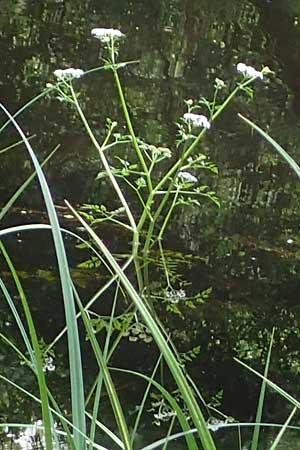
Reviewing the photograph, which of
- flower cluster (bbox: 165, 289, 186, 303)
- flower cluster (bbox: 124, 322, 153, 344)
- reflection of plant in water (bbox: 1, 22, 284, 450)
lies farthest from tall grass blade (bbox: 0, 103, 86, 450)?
flower cluster (bbox: 165, 289, 186, 303)

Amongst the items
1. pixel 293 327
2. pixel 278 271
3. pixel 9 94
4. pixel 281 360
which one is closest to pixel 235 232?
pixel 278 271

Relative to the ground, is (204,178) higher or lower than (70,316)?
lower

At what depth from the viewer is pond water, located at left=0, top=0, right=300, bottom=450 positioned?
154 centimetres

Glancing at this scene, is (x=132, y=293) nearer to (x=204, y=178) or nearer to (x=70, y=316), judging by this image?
(x=70, y=316)

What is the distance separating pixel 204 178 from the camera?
2.28 metres

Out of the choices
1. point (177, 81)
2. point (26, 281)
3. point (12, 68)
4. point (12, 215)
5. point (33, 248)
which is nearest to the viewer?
point (26, 281)

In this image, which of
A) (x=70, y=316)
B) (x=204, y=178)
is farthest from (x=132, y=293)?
(x=204, y=178)

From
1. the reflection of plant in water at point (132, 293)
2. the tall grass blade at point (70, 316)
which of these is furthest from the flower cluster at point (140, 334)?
the tall grass blade at point (70, 316)

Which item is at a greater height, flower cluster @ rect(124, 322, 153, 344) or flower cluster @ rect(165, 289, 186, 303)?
flower cluster @ rect(124, 322, 153, 344)

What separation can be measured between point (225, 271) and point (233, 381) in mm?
400

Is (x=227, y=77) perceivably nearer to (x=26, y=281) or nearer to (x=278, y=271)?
(x=278, y=271)

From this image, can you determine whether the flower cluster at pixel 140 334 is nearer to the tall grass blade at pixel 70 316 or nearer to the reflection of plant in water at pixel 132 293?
the reflection of plant in water at pixel 132 293

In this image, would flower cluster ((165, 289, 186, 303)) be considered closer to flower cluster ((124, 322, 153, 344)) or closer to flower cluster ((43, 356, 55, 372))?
flower cluster ((124, 322, 153, 344))

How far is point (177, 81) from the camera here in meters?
3.12
